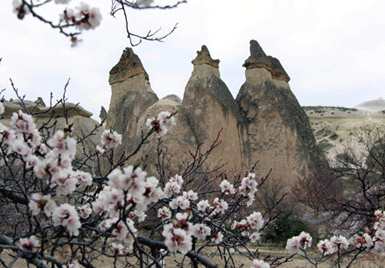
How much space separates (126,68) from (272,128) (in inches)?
300

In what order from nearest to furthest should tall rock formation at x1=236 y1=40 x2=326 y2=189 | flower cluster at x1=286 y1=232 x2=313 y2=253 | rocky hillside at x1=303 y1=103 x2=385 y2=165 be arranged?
flower cluster at x1=286 y1=232 x2=313 y2=253 < tall rock formation at x1=236 y1=40 x2=326 y2=189 < rocky hillside at x1=303 y1=103 x2=385 y2=165

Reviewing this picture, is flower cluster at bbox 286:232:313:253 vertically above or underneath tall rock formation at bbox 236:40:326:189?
underneath

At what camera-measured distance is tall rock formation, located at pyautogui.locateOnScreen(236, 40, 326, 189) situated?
49.0 ft

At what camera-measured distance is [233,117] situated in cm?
1527

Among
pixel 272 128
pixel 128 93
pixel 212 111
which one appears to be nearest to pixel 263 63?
pixel 272 128

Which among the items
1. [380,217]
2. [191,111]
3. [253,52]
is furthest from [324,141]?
[380,217]

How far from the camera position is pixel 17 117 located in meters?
1.82

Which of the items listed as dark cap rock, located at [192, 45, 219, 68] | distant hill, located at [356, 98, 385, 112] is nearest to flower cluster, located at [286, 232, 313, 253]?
dark cap rock, located at [192, 45, 219, 68]

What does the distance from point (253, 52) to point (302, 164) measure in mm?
5748

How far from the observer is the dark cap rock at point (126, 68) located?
679 inches

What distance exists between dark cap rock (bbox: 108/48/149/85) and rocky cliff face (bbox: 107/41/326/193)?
5 centimetres

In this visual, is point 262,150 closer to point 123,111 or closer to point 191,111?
point 191,111

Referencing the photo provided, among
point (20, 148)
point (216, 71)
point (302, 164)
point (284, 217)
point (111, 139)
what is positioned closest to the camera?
point (20, 148)

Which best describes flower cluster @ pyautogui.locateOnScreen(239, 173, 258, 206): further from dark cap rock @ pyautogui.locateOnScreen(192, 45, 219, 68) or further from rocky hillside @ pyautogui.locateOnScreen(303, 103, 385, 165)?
rocky hillside @ pyautogui.locateOnScreen(303, 103, 385, 165)
